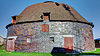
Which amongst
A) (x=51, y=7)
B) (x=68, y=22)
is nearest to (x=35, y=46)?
(x=68, y=22)

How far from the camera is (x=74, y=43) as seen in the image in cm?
1719

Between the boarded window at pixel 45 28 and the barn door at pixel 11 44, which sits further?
the barn door at pixel 11 44

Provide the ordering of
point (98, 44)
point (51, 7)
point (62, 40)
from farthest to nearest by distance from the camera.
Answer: point (98, 44) < point (51, 7) < point (62, 40)

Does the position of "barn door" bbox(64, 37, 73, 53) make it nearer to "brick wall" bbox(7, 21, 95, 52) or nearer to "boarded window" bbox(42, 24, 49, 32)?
"brick wall" bbox(7, 21, 95, 52)

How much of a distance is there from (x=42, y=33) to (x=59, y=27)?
302 cm

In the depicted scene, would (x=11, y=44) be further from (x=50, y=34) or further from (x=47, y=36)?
(x=50, y=34)

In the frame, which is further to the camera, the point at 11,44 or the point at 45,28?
the point at 11,44

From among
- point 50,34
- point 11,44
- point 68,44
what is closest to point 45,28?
point 50,34

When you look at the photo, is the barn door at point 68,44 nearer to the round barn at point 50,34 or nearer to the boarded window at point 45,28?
the round barn at point 50,34

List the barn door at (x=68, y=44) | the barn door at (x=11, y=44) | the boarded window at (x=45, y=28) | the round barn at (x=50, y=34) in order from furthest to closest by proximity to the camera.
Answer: the barn door at (x=11, y=44)
the boarded window at (x=45, y=28)
the round barn at (x=50, y=34)
the barn door at (x=68, y=44)

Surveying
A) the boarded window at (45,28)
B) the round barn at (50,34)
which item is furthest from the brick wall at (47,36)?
the boarded window at (45,28)

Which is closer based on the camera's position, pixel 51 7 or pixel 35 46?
pixel 35 46

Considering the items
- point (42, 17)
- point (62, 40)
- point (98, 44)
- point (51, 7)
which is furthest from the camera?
point (98, 44)

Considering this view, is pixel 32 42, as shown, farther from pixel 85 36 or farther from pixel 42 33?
pixel 85 36
